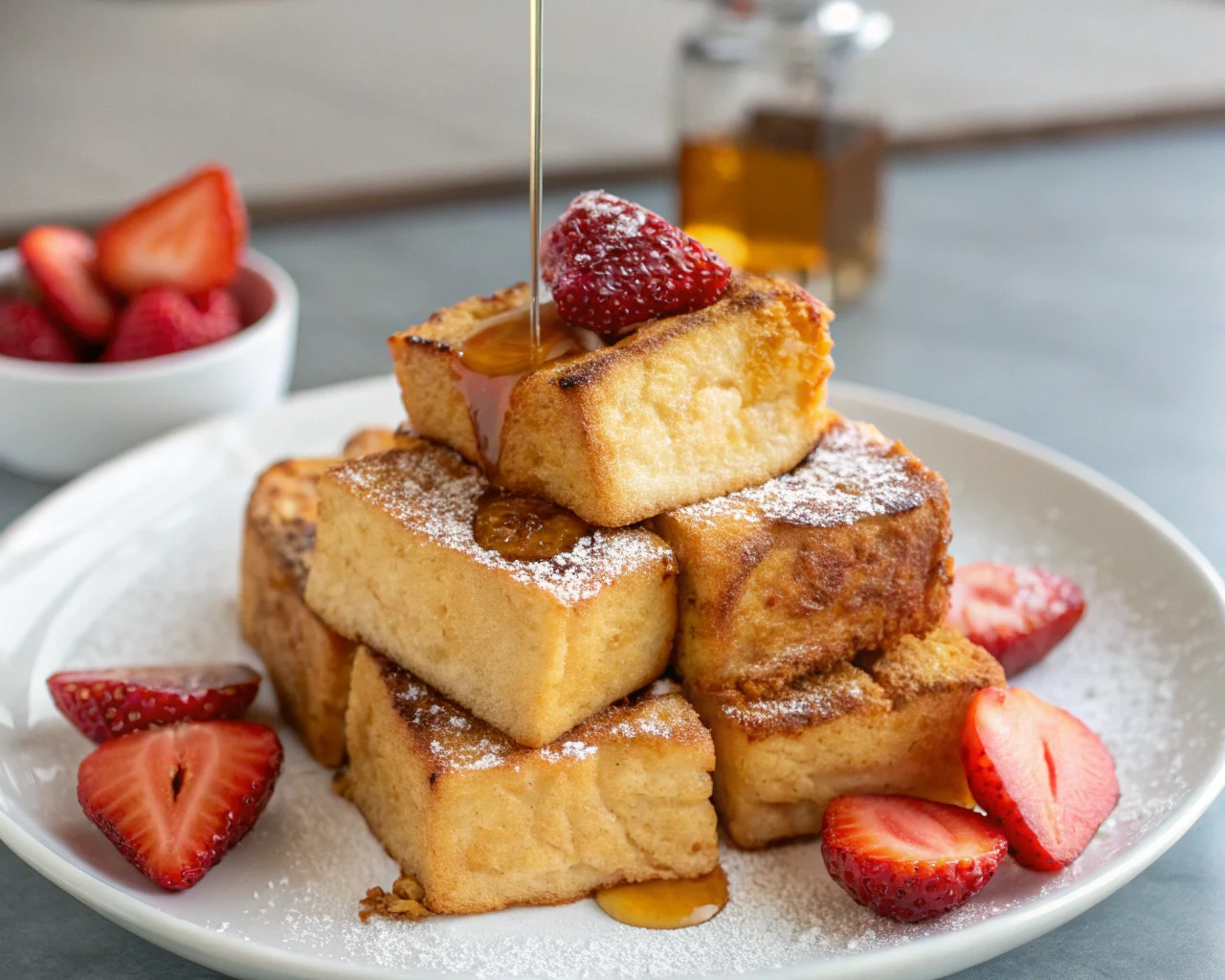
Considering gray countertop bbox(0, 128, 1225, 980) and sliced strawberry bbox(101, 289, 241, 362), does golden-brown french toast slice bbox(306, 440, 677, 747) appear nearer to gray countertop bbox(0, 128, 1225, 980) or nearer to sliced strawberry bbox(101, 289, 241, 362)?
gray countertop bbox(0, 128, 1225, 980)

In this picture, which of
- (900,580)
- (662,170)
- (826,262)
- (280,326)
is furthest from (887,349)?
(900,580)

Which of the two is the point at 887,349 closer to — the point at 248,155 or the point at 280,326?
the point at 280,326

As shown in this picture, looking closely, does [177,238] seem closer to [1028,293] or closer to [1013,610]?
[1013,610]

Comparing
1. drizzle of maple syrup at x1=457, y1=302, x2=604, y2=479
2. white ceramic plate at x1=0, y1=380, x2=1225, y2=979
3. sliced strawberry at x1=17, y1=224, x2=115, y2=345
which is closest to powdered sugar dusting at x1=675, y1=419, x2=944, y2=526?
drizzle of maple syrup at x1=457, y1=302, x2=604, y2=479

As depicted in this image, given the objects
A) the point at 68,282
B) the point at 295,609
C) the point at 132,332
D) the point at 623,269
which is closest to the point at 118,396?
the point at 132,332

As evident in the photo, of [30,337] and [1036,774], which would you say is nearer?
[1036,774]

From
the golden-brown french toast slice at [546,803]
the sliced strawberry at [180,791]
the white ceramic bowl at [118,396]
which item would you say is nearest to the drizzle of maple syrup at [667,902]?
the golden-brown french toast slice at [546,803]

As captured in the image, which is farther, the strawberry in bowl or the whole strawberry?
the strawberry in bowl
